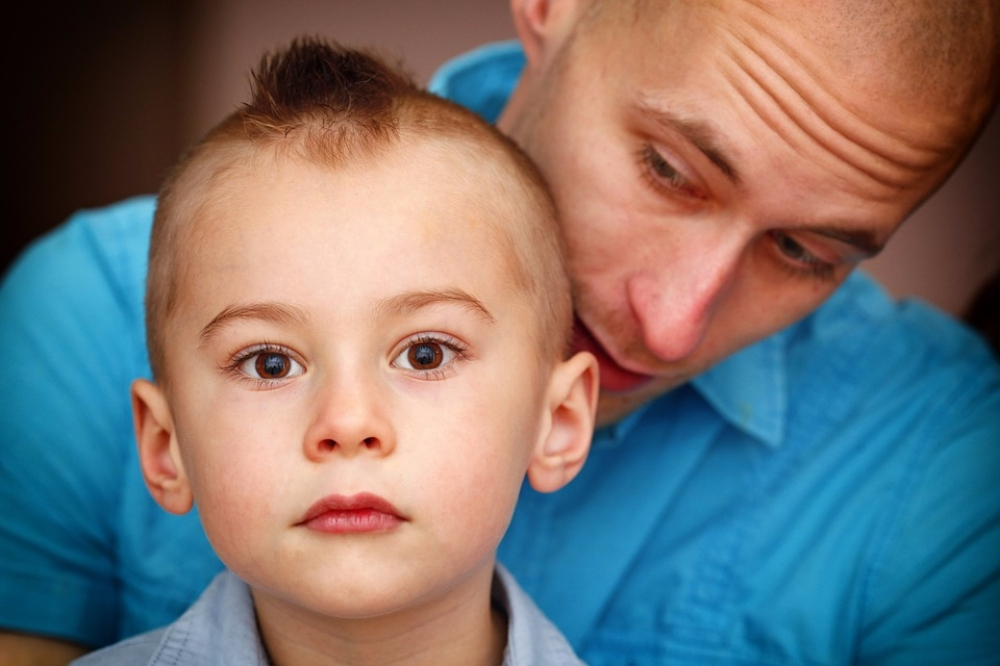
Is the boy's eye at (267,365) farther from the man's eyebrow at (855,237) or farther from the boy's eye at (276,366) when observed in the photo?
the man's eyebrow at (855,237)

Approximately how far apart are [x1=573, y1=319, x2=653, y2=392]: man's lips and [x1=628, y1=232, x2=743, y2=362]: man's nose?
12cm

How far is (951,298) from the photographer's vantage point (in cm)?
391

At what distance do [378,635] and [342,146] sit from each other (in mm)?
628

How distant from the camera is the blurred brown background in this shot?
11.8ft

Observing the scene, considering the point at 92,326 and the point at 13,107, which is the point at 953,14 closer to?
the point at 92,326

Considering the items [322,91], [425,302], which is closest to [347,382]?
[425,302]

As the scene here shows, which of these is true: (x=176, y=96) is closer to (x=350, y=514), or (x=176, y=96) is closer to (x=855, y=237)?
(x=855, y=237)

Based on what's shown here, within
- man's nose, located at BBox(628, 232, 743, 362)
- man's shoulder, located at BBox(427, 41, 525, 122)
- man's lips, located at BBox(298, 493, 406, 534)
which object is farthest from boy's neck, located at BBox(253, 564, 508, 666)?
man's shoulder, located at BBox(427, 41, 525, 122)

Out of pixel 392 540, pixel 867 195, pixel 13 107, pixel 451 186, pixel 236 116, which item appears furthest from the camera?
pixel 13 107

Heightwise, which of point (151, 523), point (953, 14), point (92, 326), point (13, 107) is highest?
point (953, 14)

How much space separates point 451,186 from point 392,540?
0.44 m

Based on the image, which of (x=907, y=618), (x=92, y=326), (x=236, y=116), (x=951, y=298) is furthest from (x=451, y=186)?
(x=951, y=298)

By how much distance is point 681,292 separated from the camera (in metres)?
1.57

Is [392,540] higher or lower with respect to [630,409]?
higher
